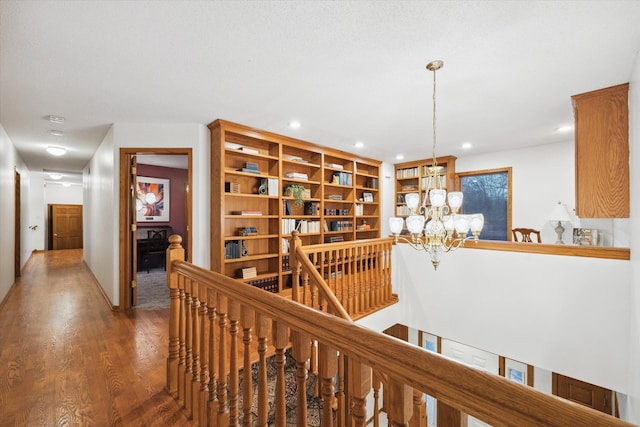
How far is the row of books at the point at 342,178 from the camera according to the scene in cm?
543

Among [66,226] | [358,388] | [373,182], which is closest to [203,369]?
[358,388]

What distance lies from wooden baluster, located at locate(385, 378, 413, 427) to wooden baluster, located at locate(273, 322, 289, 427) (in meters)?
0.44

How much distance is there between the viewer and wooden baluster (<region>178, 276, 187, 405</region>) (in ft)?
6.05

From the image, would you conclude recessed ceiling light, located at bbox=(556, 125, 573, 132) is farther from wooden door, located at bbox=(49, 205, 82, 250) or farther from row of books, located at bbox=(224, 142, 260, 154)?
wooden door, located at bbox=(49, 205, 82, 250)

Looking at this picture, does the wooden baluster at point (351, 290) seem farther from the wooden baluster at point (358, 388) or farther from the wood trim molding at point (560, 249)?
the wooden baluster at point (358, 388)

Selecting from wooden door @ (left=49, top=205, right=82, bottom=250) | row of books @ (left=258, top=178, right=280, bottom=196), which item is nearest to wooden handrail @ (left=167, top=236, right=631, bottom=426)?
row of books @ (left=258, top=178, right=280, bottom=196)

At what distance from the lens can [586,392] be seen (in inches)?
152

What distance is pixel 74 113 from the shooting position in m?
3.34

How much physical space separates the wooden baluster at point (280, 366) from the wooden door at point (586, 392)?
4.43 m

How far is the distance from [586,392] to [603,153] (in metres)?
3.22

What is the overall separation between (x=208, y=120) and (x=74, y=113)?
1440 millimetres

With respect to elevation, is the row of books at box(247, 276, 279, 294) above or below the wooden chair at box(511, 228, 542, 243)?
below

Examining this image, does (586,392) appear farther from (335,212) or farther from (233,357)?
(233,357)

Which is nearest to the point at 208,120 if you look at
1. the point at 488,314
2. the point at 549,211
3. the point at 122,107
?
the point at 122,107
